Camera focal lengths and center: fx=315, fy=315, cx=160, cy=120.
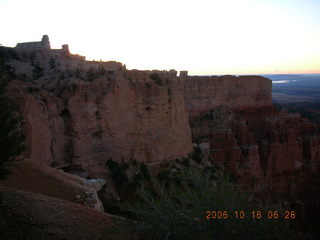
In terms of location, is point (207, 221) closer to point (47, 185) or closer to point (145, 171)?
point (47, 185)

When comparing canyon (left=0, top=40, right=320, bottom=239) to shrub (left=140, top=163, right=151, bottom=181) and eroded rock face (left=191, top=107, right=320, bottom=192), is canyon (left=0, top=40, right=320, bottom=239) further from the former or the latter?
shrub (left=140, top=163, right=151, bottom=181)

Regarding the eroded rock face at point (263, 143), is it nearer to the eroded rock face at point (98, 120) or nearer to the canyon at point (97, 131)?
the canyon at point (97, 131)

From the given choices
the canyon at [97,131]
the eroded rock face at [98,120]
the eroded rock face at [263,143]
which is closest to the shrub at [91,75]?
the canyon at [97,131]

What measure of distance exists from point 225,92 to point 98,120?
2682cm

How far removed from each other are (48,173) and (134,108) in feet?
29.0

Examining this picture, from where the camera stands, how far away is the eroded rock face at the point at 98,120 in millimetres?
14312

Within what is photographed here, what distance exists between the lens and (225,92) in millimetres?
40688

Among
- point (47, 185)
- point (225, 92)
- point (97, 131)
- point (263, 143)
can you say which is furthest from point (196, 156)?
point (225, 92)

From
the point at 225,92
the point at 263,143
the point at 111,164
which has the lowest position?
the point at 263,143

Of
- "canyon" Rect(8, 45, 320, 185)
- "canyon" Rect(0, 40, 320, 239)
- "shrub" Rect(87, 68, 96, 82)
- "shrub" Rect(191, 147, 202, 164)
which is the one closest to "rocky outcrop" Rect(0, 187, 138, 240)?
"canyon" Rect(0, 40, 320, 239)

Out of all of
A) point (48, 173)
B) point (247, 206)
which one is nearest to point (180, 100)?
point (48, 173)

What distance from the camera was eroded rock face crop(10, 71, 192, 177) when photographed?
47.0 ft

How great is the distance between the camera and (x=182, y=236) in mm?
4363

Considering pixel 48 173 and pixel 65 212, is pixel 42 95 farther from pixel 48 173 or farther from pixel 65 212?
pixel 65 212
